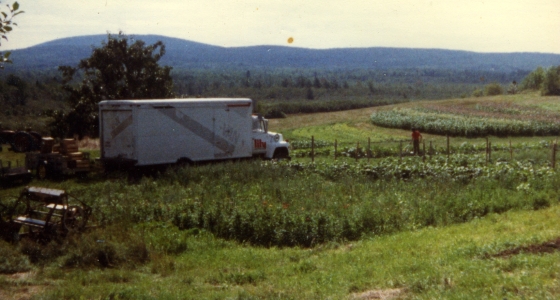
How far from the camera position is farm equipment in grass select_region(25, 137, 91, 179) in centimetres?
2542

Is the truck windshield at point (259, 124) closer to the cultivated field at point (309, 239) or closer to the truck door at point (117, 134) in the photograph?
the cultivated field at point (309, 239)

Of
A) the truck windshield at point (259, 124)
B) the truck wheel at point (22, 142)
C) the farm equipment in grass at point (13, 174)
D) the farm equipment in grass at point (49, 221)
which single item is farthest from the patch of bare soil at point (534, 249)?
the truck wheel at point (22, 142)

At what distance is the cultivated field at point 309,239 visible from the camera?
812 cm

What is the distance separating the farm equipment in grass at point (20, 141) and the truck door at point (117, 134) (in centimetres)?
359

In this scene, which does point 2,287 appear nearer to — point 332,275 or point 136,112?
point 332,275

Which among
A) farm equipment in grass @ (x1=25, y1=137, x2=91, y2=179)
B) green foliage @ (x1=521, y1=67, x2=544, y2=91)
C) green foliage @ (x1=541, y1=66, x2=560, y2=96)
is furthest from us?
green foliage @ (x1=521, y1=67, x2=544, y2=91)

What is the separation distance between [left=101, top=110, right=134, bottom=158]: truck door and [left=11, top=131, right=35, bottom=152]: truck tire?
11.8 feet

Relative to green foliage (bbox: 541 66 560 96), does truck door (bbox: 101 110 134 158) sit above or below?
below

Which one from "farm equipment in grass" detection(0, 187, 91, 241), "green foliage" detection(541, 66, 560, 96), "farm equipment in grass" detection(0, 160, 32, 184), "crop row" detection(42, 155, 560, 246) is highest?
"green foliage" detection(541, 66, 560, 96)

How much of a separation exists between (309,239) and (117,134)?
569 inches

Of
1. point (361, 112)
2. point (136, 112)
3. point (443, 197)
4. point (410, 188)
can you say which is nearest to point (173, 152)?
point (136, 112)

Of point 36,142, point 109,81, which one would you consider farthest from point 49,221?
point 109,81

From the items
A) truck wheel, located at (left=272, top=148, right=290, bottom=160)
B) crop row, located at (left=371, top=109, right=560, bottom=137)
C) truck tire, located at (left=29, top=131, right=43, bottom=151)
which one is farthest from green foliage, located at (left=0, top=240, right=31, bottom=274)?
crop row, located at (left=371, top=109, right=560, bottom=137)

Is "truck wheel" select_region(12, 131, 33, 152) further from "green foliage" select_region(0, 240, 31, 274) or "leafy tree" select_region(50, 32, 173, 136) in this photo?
"green foliage" select_region(0, 240, 31, 274)
